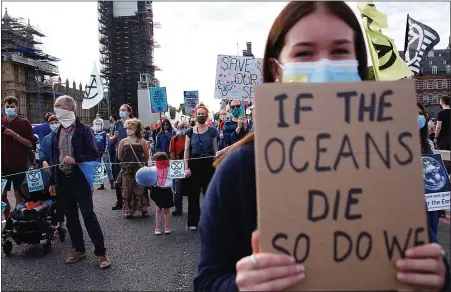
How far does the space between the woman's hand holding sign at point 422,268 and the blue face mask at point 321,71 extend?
19.3 inches

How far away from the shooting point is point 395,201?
3.37 feet

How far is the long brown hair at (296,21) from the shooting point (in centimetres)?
122

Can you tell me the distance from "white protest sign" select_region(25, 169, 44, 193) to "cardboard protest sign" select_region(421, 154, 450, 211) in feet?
16.0

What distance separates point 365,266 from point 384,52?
11.0ft

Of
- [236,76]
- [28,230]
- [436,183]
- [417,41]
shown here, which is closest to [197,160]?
[236,76]

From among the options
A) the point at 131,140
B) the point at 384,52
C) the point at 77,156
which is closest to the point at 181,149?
the point at 131,140

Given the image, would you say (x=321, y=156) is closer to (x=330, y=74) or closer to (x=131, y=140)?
(x=330, y=74)

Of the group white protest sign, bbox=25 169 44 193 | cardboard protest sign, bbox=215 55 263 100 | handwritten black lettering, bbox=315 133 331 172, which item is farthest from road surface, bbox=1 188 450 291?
handwritten black lettering, bbox=315 133 331 172

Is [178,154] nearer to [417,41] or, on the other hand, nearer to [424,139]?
[417,41]

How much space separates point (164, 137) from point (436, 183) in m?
6.35

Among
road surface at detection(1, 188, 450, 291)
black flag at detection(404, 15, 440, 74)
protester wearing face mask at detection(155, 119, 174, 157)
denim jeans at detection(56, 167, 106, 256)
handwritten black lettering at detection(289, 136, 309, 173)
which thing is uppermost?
black flag at detection(404, 15, 440, 74)

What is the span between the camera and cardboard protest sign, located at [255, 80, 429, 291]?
1017mm

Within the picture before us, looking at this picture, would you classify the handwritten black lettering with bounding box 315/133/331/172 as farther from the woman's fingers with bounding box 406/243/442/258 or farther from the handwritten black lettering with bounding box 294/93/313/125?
the woman's fingers with bounding box 406/243/442/258

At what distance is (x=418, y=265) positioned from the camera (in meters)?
1.00
